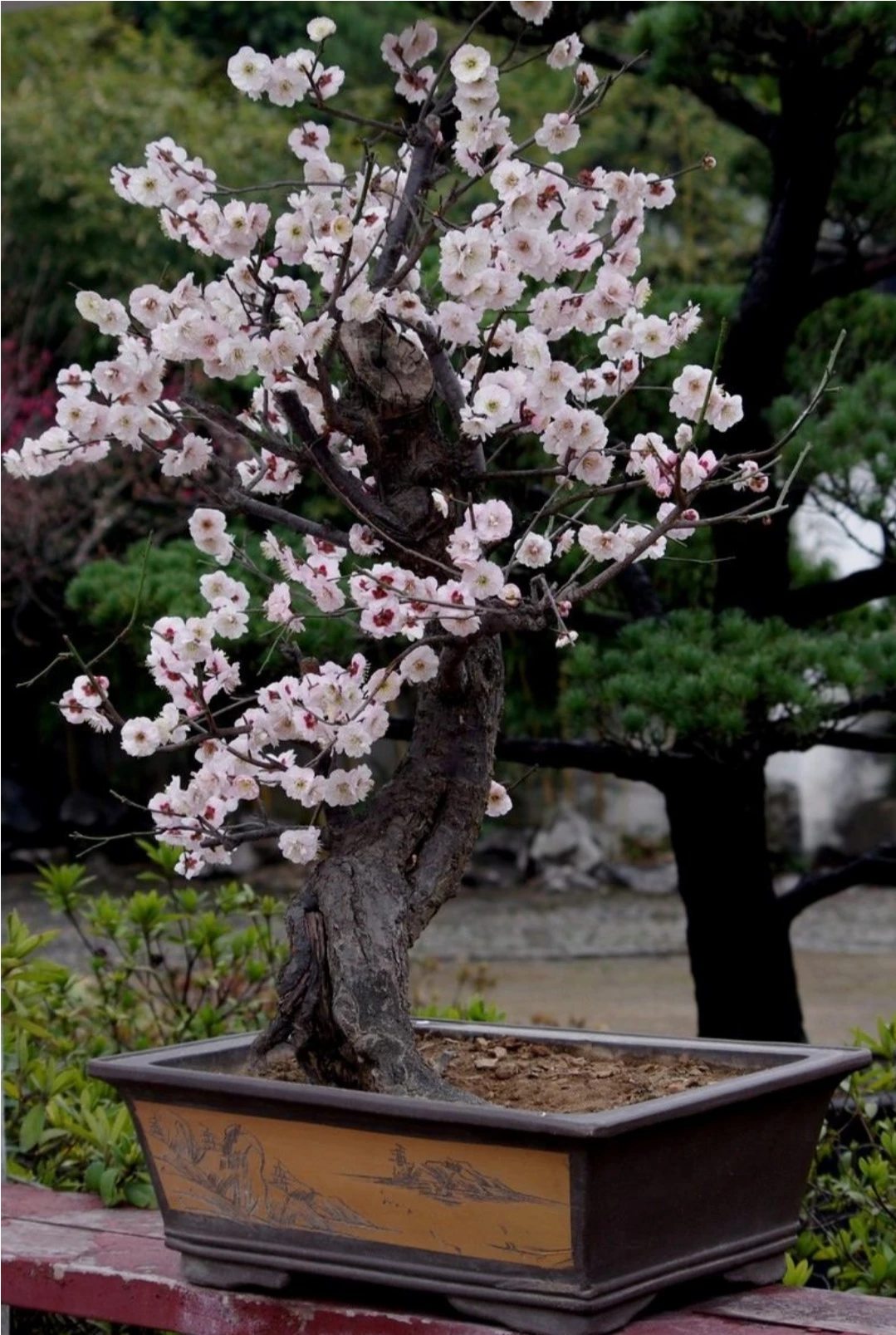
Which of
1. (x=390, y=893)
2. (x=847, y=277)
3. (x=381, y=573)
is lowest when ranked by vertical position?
(x=390, y=893)

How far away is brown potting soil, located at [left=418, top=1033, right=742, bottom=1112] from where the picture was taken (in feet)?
5.13

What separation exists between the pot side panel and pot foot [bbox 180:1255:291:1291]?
42mm

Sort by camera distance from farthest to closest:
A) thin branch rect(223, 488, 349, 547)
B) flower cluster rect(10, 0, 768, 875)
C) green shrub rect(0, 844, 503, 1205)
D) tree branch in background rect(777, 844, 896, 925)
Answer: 1. tree branch in background rect(777, 844, 896, 925)
2. green shrub rect(0, 844, 503, 1205)
3. thin branch rect(223, 488, 349, 547)
4. flower cluster rect(10, 0, 768, 875)

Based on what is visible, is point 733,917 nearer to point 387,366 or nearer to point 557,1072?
point 557,1072

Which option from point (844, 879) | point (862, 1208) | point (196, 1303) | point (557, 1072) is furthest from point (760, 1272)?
point (844, 879)

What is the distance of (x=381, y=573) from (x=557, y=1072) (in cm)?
51

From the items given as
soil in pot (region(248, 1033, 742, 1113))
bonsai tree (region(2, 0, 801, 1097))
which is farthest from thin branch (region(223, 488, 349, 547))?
soil in pot (region(248, 1033, 742, 1113))

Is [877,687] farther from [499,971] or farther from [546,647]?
[499,971]

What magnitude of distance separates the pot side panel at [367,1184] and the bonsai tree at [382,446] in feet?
0.35

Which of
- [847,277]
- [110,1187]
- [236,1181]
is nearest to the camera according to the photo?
[236,1181]

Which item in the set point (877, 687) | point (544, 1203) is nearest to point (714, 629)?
point (877, 687)

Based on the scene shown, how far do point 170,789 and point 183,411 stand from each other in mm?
373

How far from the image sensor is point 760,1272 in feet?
A: 5.07

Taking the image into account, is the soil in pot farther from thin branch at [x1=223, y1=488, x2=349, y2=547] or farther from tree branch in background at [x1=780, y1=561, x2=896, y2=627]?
tree branch in background at [x1=780, y1=561, x2=896, y2=627]
